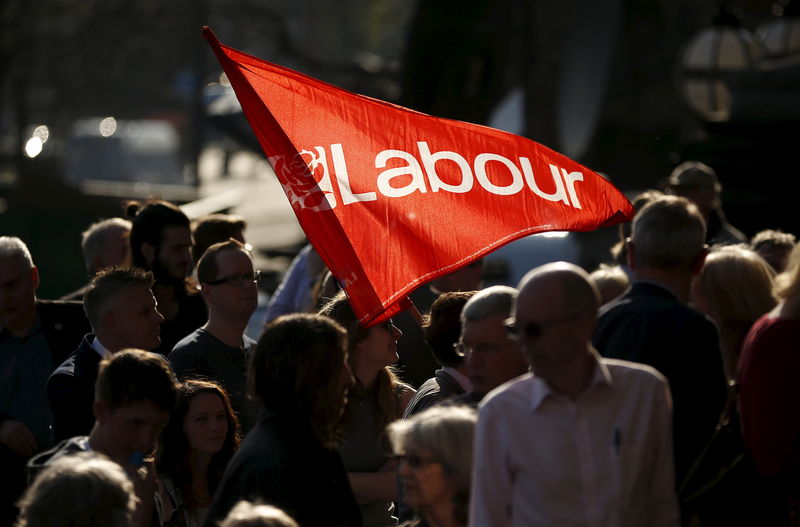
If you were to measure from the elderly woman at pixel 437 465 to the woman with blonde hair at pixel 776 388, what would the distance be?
1.36 metres

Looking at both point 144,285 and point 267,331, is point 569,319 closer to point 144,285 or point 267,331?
point 267,331

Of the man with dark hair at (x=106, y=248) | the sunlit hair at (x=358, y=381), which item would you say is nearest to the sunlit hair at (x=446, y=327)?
the sunlit hair at (x=358, y=381)

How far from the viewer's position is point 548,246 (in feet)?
48.9

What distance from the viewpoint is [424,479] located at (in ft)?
14.7

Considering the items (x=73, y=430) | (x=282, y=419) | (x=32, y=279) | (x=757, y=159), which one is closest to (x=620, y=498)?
(x=282, y=419)

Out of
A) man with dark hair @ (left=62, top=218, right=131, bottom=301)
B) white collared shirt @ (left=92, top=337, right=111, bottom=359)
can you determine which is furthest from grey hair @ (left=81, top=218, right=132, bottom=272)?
white collared shirt @ (left=92, top=337, right=111, bottom=359)

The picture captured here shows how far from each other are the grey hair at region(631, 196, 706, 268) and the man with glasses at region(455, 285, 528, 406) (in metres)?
0.64

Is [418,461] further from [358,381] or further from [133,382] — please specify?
[358,381]

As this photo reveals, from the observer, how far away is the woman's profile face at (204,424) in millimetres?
6133

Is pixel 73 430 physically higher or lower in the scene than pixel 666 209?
lower

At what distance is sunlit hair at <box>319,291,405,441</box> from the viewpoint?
6348 millimetres

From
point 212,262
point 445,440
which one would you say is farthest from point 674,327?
point 212,262

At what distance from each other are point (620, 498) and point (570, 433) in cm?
24

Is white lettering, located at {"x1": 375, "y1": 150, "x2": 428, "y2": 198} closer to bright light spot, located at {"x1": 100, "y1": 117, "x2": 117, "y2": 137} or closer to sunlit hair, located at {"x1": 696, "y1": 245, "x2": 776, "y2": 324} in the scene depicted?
sunlit hair, located at {"x1": 696, "y1": 245, "x2": 776, "y2": 324}
